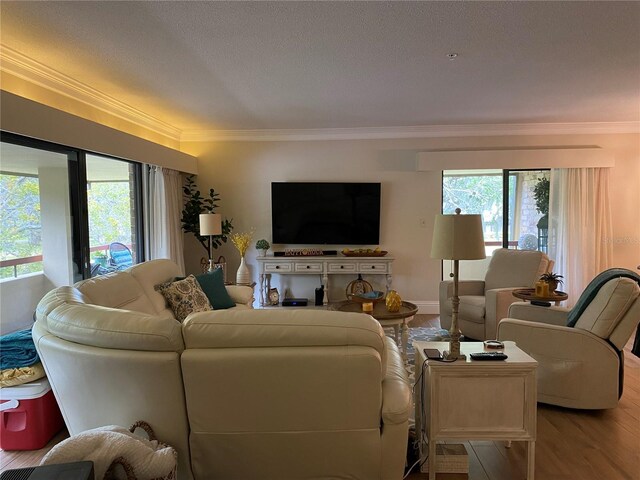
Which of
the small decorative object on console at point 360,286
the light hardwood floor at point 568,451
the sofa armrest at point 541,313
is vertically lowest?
the light hardwood floor at point 568,451

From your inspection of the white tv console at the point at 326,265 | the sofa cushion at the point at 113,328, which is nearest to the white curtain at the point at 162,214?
the white tv console at the point at 326,265

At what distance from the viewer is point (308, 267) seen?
5395mm

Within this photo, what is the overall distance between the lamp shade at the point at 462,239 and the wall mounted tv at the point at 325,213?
11.6 feet

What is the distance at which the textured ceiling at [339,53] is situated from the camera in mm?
2256

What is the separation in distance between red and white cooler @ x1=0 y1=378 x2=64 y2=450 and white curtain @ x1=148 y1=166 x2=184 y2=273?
2.47 m

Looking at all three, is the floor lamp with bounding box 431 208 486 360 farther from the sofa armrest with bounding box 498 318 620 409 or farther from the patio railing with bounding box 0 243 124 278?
the patio railing with bounding box 0 243 124 278

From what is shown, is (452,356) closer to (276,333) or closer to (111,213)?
(276,333)

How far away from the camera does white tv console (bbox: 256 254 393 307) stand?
17.5 ft

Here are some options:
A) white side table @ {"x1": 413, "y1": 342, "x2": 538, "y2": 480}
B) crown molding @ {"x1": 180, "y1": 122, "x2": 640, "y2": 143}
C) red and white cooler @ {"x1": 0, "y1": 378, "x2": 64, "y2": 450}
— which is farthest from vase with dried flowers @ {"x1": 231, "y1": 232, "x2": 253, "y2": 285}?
white side table @ {"x1": 413, "y1": 342, "x2": 538, "y2": 480}

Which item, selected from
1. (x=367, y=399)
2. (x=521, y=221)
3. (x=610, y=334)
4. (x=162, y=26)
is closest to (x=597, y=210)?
(x=521, y=221)

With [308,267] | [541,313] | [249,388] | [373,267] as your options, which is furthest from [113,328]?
[373,267]

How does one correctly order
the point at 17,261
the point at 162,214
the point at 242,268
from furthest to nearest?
the point at 242,268 < the point at 162,214 < the point at 17,261

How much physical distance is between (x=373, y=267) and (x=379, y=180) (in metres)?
1.21

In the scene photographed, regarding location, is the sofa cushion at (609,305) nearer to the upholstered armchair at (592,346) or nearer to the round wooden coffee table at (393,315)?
the upholstered armchair at (592,346)
